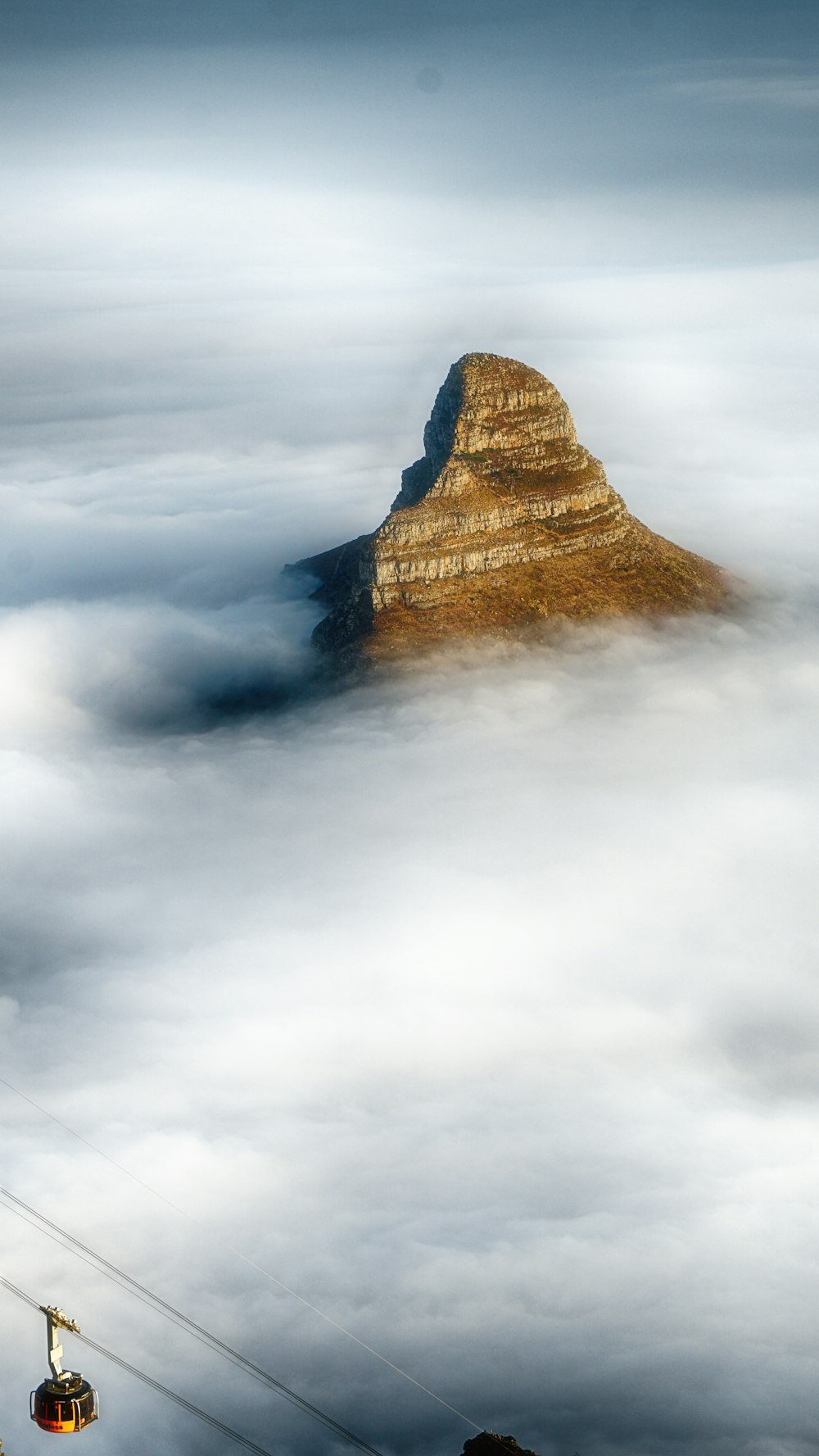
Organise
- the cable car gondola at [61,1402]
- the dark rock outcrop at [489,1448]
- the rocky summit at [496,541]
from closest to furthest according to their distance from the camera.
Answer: the cable car gondola at [61,1402], the dark rock outcrop at [489,1448], the rocky summit at [496,541]

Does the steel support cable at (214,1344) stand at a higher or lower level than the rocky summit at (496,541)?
lower

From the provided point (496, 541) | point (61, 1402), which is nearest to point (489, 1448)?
point (61, 1402)

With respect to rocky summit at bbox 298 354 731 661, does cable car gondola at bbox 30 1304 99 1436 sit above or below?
below

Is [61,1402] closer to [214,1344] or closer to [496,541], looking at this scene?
[214,1344]

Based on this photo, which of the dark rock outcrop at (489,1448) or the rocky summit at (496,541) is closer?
the dark rock outcrop at (489,1448)

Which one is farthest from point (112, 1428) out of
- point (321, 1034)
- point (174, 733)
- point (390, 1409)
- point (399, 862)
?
point (174, 733)

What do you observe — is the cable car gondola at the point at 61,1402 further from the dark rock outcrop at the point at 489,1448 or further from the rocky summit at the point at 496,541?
the rocky summit at the point at 496,541

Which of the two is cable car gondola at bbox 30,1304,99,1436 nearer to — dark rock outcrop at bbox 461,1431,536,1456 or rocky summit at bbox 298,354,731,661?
dark rock outcrop at bbox 461,1431,536,1456

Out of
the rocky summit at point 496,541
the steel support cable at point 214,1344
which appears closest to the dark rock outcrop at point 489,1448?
the steel support cable at point 214,1344

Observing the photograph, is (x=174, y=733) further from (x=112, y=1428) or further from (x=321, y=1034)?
(x=112, y=1428)

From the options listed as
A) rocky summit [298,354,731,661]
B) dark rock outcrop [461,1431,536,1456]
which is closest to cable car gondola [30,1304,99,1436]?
dark rock outcrop [461,1431,536,1456]
